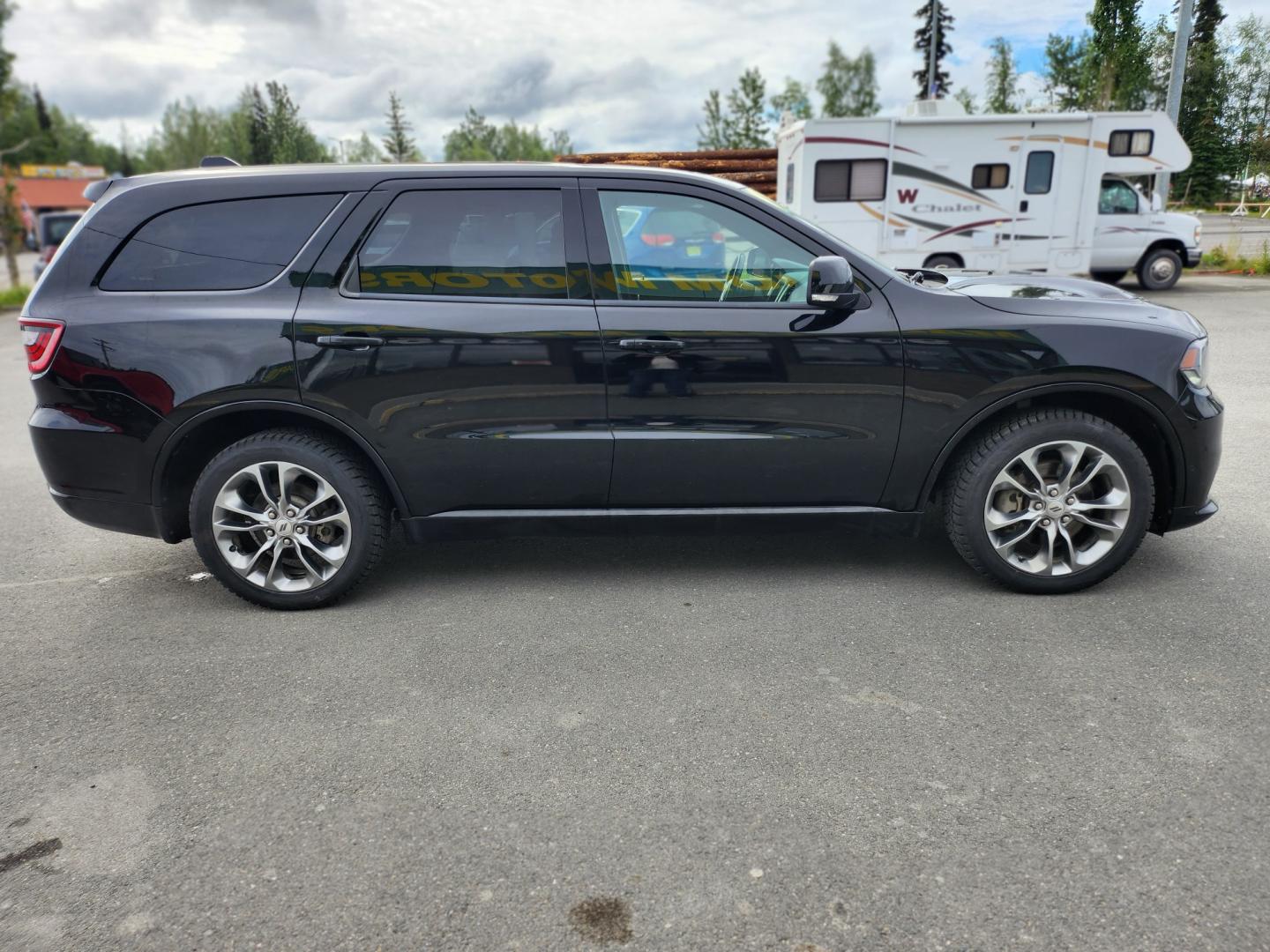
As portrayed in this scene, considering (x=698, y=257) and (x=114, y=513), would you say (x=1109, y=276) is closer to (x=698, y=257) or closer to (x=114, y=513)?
(x=698, y=257)

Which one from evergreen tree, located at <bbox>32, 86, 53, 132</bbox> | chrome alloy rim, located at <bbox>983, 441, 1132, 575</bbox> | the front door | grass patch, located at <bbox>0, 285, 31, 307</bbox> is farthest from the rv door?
evergreen tree, located at <bbox>32, 86, 53, 132</bbox>

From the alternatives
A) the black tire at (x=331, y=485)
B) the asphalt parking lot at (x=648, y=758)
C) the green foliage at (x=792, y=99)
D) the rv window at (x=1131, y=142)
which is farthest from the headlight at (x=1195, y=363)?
the green foliage at (x=792, y=99)

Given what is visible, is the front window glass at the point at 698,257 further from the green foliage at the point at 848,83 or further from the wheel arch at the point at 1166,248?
the green foliage at the point at 848,83

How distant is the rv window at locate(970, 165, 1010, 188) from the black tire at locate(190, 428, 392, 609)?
13.6m

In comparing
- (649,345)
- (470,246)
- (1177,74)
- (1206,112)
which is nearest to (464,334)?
(470,246)

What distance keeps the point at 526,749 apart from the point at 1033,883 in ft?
4.74

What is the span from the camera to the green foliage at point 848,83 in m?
67.4

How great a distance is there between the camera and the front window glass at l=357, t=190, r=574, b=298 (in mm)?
3729

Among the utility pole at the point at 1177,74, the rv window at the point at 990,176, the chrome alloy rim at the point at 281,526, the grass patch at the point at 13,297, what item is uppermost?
the utility pole at the point at 1177,74

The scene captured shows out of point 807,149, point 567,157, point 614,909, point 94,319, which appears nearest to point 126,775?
point 614,909

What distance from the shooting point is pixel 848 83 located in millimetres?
67875

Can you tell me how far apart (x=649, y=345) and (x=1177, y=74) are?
16.4 meters

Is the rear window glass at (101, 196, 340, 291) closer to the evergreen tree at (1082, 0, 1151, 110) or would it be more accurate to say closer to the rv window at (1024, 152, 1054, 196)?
the rv window at (1024, 152, 1054, 196)

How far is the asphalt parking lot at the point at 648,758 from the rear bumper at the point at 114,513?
376mm
